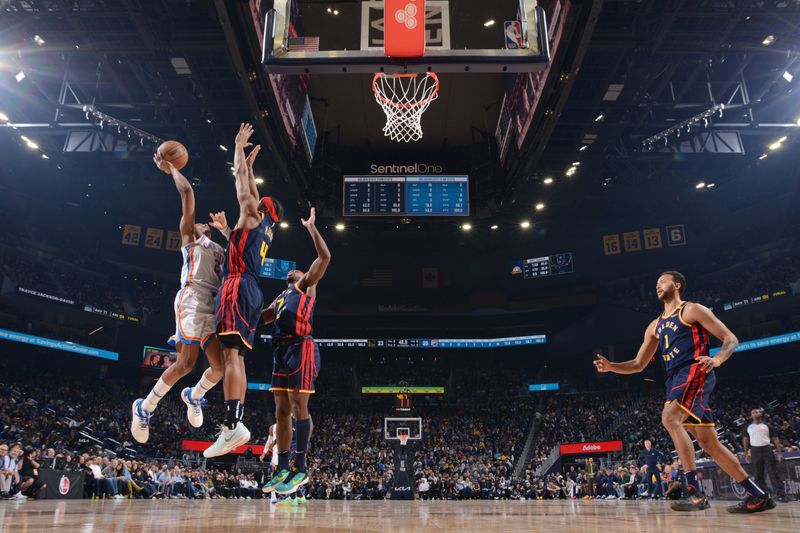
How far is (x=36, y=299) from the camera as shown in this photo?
21281 millimetres

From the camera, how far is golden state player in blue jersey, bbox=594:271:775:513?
162 inches

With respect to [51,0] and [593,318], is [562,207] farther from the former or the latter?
[51,0]

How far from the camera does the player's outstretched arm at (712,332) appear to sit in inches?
160

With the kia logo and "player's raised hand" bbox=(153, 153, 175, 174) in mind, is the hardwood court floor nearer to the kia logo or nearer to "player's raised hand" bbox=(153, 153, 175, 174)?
"player's raised hand" bbox=(153, 153, 175, 174)

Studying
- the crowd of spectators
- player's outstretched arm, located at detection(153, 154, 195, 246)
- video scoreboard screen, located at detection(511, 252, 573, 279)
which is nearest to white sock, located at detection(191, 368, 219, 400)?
player's outstretched arm, located at detection(153, 154, 195, 246)

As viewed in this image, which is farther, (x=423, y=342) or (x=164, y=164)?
(x=423, y=342)

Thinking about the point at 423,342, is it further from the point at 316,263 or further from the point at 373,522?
the point at 373,522

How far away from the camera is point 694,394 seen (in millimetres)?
4336

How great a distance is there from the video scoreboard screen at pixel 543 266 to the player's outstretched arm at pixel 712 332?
69.9 feet

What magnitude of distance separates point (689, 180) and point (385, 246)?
13269mm

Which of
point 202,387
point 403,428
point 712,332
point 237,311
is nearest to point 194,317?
point 237,311

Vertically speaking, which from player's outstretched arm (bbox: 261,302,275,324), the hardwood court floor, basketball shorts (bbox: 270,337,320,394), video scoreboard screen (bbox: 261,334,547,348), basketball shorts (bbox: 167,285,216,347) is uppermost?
video scoreboard screen (bbox: 261,334,547,348)

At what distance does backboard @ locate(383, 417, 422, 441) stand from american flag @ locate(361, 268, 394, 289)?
670cm

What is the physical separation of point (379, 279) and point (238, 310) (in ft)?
76.3
